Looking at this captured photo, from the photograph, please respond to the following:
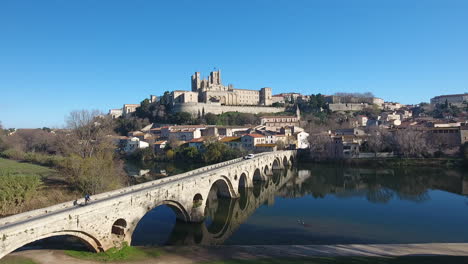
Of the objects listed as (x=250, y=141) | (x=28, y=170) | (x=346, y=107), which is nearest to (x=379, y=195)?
(x=250, y=141)

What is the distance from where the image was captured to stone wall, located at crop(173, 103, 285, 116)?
91.6m

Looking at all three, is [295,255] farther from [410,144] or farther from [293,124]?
[293,124]

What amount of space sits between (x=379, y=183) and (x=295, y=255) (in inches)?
1040

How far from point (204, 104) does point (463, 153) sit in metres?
65.9

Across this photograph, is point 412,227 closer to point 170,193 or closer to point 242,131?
point 170,193

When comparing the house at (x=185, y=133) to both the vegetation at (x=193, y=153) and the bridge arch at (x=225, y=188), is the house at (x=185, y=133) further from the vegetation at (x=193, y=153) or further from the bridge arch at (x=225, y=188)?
the bridge arch at (x=225, y=188)

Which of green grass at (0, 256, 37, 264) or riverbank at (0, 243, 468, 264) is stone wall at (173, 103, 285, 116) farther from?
green grass at (0, 256, 37, 264)

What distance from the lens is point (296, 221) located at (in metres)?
21.1

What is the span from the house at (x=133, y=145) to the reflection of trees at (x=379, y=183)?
38281 mm

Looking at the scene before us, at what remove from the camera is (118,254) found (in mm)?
12578

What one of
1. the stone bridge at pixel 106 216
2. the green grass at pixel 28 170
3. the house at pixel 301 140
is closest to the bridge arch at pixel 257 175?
the stone bridge at pixel 106 216

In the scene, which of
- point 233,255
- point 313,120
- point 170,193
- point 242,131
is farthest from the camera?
point 313,120

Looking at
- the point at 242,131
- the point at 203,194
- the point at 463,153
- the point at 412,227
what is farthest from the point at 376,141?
the point at 203,194

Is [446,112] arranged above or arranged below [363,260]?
above
